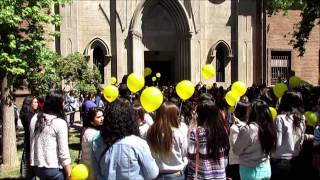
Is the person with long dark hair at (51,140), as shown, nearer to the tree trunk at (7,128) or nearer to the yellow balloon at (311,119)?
the yellow balloon at (311,119)

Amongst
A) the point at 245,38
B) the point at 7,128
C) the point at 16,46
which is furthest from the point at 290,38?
the point at 16,46

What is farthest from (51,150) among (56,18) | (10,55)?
(56,18)

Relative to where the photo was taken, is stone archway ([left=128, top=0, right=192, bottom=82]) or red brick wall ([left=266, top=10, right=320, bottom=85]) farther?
red brick wall ([left=266, top=10, right=320, bottom=85])

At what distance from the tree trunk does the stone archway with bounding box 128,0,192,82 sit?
11478 millimetres

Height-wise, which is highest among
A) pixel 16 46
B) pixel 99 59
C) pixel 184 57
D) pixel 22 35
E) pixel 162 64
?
pixel 184 57

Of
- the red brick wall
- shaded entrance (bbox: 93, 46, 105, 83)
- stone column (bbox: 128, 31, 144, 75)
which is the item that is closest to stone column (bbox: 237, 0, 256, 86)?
the red brick wall

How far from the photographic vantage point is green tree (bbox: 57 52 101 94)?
15.2m

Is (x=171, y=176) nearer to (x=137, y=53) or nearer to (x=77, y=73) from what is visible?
(x=77, y=73)

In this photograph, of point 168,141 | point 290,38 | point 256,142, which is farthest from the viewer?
point 290,38

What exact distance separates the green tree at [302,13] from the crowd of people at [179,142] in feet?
45.2

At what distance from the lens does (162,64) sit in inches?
957

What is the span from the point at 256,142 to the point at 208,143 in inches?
26.0

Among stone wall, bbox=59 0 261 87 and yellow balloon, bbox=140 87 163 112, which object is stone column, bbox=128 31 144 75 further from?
yellow balloon, bbox=140 87 163 112

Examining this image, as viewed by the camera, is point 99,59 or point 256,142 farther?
point 99,59
